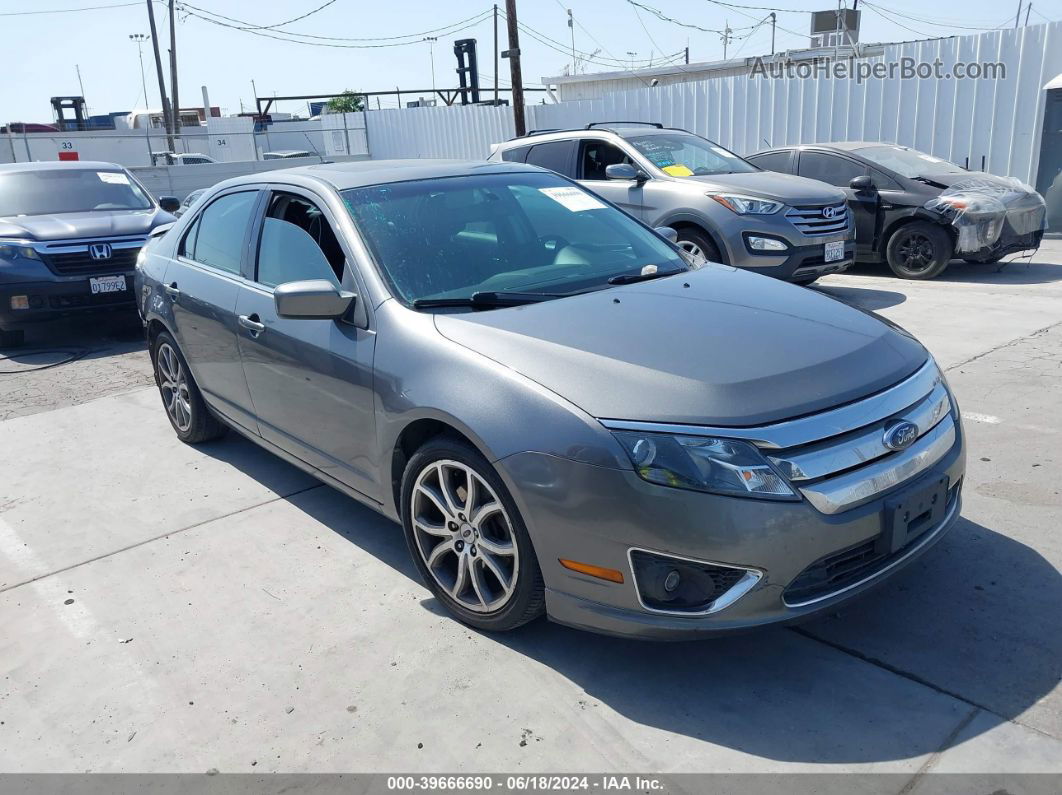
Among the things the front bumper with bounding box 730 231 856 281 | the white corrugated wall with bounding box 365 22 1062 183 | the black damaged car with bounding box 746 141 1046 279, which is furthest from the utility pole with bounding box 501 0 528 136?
the front bumper with bounding box 730 231 856 281

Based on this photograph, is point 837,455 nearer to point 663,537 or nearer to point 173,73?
point 663,537

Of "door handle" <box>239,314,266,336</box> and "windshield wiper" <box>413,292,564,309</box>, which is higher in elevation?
"windshield wiper" <box>413,292,564,309</box>

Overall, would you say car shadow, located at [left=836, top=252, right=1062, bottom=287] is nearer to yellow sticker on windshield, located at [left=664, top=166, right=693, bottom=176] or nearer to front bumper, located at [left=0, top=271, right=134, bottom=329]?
yellow sticker on windshield, located at [left=664, top=166, right=693, bottom=176]

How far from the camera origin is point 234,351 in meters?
4.40

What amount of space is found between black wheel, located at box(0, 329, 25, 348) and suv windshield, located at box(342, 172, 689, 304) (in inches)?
254

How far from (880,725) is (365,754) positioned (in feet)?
5.10

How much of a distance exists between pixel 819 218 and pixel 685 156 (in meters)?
1.63

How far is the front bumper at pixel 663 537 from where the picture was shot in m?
2.54

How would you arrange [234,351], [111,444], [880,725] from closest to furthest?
[880,725]
[234,351]
[111,444]

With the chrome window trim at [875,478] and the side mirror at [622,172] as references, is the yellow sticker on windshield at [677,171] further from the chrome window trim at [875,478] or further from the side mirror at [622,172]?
the chrome window trim at [875,478]

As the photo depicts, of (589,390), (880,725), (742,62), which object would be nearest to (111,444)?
(589,390)

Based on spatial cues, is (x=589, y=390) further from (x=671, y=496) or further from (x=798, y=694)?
(x=798, y=694)

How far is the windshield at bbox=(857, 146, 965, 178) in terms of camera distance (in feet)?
31.8
